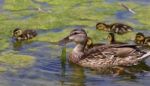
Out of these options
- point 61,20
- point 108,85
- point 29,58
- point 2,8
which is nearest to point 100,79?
point 108,85

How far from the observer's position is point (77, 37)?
8547mm

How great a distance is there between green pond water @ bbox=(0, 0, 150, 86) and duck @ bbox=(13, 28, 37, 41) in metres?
0.10

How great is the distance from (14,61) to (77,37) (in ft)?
3.79

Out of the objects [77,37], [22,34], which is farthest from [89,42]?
[22,34]

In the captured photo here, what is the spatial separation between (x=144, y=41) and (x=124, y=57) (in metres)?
0.84

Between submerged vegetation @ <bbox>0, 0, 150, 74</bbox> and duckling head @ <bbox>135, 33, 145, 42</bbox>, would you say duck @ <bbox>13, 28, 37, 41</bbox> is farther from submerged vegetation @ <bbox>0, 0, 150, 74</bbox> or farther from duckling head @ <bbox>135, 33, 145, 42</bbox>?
duckling head @ <bbox>135, 33, 145, 42</bbox>

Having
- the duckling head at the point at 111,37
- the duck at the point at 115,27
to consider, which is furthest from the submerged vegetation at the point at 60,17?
the duckling head at the point at 111,37

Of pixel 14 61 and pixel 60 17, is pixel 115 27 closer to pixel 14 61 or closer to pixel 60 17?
pixel 60 17

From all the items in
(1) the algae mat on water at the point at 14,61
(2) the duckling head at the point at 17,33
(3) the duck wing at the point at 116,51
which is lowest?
(1) the algae mat on water at the point at 14,61

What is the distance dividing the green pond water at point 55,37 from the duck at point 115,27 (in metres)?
0.12

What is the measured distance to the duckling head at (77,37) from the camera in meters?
8.52

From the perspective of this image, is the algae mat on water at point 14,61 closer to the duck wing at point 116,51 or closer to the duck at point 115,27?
the duck wing at point 116,51

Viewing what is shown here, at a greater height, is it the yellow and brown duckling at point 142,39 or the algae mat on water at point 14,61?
the yellow and brown duckling at point 142,39

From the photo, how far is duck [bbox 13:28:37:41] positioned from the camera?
364 inches
